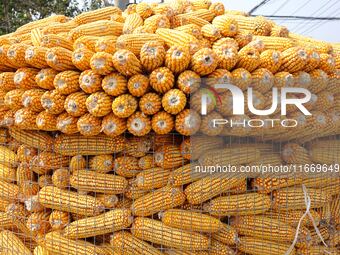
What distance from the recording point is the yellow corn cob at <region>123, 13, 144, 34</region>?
3.09 meters

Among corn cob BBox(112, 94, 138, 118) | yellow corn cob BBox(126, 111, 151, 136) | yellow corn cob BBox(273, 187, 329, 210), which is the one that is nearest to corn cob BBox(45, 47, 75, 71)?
corn cob BBox(112, 94, 138, 118)

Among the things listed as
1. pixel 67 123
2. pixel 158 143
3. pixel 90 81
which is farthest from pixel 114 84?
pixel 158 143

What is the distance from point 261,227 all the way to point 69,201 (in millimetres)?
1369

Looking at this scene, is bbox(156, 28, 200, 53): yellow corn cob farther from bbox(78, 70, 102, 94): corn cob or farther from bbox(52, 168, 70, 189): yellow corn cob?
bbox(52, 168, 70, 189): yellow corn cob

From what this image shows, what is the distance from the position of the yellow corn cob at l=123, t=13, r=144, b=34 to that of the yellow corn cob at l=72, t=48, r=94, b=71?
1.87ft

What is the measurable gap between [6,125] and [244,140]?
1.76m

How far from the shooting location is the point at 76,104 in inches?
101

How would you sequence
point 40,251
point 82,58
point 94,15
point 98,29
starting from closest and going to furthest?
point 82,58 < point 40,251 < point 98,29 < point 94,15

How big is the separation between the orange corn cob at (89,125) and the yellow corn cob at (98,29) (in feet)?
2.49

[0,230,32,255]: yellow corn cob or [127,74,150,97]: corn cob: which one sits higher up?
[127,74,150,97]: corn cob

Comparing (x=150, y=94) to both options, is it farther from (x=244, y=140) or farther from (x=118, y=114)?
(x=244, y=140)

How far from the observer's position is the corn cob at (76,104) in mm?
2566

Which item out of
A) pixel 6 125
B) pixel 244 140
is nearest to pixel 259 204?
pixel 244 140

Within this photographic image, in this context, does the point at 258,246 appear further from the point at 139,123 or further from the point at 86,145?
the point at 86,145
